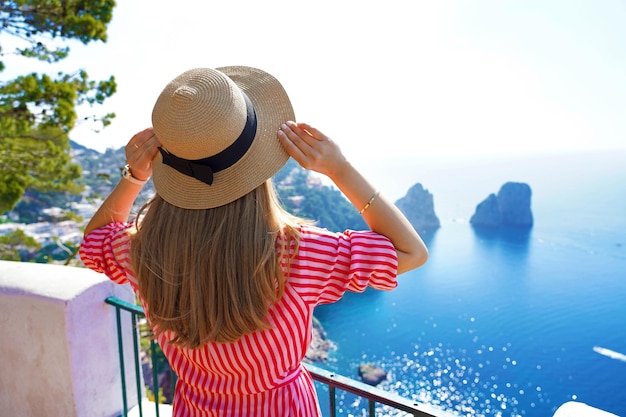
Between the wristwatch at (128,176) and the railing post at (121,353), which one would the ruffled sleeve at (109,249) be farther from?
the railing post at (121,353)

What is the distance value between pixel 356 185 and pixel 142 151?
19.9 inches

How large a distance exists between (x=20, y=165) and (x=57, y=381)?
7.70 meters

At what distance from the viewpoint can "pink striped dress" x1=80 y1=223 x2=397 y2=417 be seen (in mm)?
833

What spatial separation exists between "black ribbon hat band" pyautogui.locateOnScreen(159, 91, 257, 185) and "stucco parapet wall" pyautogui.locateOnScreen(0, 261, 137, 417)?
4.23 feet

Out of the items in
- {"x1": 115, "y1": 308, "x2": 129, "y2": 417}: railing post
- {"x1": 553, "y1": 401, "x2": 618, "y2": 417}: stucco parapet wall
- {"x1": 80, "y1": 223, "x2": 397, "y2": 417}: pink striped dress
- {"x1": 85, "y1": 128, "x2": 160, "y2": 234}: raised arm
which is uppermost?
{"x1": 85, "y1": 128, "x2": 160, "y2": 234}: raised arm

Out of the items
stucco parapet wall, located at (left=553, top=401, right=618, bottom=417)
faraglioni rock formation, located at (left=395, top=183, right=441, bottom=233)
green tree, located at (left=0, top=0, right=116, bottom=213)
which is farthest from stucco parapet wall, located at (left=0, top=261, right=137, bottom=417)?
faraglioni rock formation, located at (left=395, top=183, right=441, bottom=233)

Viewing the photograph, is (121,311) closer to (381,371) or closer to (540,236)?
(381,371)

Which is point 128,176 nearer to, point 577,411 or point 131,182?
point 131,182

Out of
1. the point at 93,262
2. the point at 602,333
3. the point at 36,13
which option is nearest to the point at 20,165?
the point at 36,13

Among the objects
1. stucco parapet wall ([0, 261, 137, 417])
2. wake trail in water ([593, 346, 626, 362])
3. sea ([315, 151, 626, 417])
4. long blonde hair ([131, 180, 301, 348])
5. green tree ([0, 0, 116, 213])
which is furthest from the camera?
wake trail in water ([593, 346, 626, 362])

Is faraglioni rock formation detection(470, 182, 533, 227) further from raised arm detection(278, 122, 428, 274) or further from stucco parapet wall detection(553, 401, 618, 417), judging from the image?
raised arm detection(278, 122, 428, 274)

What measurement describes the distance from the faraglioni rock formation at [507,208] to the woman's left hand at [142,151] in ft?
225

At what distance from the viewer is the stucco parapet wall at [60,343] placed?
1.89 m

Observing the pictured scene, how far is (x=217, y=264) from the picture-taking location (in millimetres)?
823
